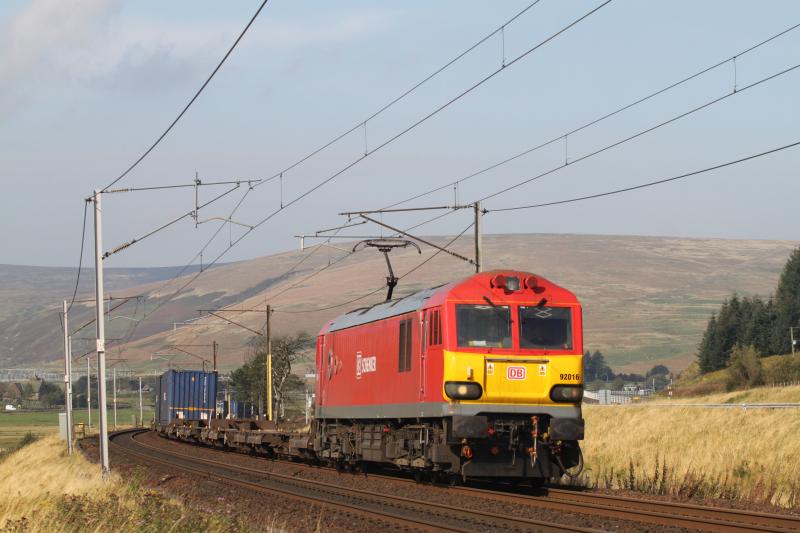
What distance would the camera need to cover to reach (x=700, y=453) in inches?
1160

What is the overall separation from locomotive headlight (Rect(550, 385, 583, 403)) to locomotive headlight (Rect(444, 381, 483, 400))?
59.8 inches

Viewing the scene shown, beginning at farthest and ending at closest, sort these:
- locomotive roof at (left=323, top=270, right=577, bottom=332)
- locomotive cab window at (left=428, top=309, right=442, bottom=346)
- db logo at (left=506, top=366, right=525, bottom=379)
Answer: locomotive roof at (left=323, top=270, right=577, bottom=332) → locomotive cab window at (left=428, top=309, right=442, bottom=346) → db logo at (left=506, top=366, right=525, bottom=379)

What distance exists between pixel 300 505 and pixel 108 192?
1486cm

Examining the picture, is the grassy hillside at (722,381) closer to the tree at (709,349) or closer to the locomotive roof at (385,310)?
the tree at (709,349)

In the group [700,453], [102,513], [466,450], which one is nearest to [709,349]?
[700,453]

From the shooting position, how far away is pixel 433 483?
2459cm

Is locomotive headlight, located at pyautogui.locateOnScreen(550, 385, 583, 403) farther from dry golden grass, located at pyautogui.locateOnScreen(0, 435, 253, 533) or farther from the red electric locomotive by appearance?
dry golden grass, located at pyautogui.locateOnScreen(0, 435, 253, 533)

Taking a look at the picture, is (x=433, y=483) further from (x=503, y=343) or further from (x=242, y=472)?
(x=242, y=472)

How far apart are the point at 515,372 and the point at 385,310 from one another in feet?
19.9

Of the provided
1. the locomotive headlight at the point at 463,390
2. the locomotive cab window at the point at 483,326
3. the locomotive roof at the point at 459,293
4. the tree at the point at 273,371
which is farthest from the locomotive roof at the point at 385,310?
the tree at the point at 273,371

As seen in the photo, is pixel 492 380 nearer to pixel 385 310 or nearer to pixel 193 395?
pixel 385 310

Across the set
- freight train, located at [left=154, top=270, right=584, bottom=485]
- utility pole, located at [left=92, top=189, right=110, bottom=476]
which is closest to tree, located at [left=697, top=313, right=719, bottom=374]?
utility pole, located at [left=92, top=189, right=110, bottom=476]

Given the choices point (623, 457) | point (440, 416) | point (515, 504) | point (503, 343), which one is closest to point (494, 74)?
point (503, 343)

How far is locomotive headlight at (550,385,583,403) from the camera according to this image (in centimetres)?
2269
